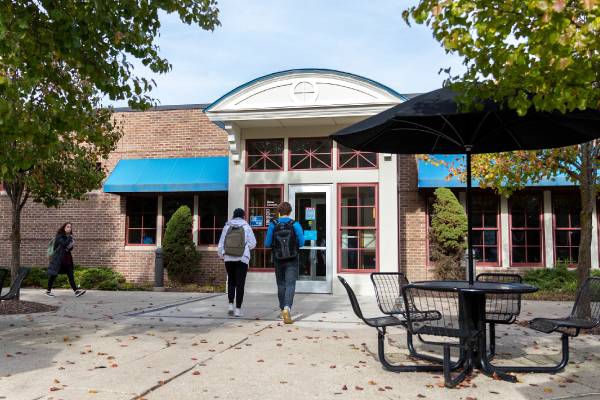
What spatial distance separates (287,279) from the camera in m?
8.37

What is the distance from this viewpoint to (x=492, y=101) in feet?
17.7

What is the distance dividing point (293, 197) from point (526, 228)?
5782mm

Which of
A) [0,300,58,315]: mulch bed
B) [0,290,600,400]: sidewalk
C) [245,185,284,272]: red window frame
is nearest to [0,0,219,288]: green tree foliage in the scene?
[0,290,600,400]: sidewalk

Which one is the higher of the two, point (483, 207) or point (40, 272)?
point (483, 207)

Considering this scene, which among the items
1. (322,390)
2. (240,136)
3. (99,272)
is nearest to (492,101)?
(322,390)

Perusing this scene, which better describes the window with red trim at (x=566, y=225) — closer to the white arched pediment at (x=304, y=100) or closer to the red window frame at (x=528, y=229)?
the red window frame at (x=528, y=229)

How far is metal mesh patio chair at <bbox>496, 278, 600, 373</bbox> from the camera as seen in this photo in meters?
5.30

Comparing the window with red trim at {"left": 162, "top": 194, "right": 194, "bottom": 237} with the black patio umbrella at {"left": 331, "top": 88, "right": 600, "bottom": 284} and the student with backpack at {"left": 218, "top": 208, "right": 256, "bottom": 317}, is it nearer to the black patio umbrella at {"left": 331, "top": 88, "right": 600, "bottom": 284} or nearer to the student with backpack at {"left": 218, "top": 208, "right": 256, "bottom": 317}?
the student with backpack at {"left": 218, "top": 208, "right": 256, "bottom": 317}

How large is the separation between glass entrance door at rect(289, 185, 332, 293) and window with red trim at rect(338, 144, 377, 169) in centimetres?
68

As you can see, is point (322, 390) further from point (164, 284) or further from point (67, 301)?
point (164, 284)

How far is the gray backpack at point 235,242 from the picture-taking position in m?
8.61

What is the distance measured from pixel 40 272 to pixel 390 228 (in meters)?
9.26

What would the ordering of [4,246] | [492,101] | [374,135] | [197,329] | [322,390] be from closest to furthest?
[322,390] → [492,101] → [374,135] → [197,329] → [4,246]

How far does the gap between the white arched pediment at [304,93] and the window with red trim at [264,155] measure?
1.15 m
